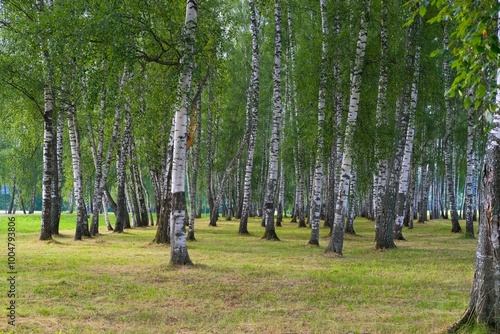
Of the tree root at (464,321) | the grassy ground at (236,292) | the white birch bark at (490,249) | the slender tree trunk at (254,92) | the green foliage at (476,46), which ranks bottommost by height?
the grassy ground at (236,292)

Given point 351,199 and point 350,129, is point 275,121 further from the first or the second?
point 351,199

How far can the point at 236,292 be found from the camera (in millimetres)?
9086

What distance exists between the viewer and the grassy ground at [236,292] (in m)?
6.95

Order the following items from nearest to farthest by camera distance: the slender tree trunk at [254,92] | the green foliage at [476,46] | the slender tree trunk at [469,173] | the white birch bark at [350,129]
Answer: the green foliage at [476,46]
the white birch bark at [350,129]
the slender tree trunk at [254,92]
the slender tree trunk at [469,173]

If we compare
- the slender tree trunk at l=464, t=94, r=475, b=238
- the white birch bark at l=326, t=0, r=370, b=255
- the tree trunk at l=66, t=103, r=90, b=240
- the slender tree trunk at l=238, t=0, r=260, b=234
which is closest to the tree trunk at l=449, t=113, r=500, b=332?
the white birch bark at l=326, t=0, r=370, b=255

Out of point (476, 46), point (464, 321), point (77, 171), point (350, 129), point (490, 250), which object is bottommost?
point (464, 321)

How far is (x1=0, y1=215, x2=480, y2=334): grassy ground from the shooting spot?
6949 mm

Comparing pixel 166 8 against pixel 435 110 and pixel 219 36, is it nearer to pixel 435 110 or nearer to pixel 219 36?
pixel 219 36

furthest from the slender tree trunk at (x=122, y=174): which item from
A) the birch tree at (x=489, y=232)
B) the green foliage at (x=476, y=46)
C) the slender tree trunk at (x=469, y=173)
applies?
the green foliage at (x=476, y=46)

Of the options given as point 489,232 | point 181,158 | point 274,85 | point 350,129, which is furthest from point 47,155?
point 489,232

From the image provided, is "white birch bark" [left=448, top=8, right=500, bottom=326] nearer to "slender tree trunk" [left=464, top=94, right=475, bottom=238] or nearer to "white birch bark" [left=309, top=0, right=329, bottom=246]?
"white birch bark" [left=309, top=0, right=329, bottom=246]

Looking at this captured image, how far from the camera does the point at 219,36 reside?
13.2 metres

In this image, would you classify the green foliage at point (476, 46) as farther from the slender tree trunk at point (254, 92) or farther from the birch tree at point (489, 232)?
the slender tree trunk at point (254, 92)

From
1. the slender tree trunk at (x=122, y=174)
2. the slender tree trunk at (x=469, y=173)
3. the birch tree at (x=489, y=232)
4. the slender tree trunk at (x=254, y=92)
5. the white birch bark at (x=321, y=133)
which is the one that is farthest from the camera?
the slender tree trunk at (x=122, y=174)
